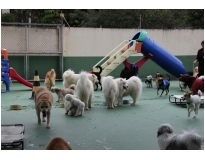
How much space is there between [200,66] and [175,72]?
419 cm

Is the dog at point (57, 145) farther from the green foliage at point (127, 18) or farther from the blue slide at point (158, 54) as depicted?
the green foliage at point (127, 18)

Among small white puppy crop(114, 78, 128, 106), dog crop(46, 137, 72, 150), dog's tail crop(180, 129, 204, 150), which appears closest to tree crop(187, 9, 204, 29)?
small white puppy crop(114, 78, 128, 106)

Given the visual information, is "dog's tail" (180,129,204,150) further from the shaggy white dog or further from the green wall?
the green wall

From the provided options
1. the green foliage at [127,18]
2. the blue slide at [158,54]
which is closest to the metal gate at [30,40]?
the blue slide at [158,54]

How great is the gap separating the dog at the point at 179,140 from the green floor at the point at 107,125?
0.76m

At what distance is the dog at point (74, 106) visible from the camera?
21.6 ft

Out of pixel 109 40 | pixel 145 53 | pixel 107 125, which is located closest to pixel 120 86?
pixel 107 125

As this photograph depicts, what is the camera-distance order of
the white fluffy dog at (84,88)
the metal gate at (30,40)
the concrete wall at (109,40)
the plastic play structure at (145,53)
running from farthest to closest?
the concrete wall at (109,40) < the metal gate at (30,40) < the plastic play structure at (145,53) < the white fluffy dog at (84,88)

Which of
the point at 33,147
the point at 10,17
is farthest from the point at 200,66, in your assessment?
the point at 10,17

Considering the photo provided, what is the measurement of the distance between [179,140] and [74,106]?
11.9ft

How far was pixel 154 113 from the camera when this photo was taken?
278 inches

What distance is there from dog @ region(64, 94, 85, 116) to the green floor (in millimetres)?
164

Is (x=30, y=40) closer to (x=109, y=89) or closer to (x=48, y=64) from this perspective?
(x=48, y=64)

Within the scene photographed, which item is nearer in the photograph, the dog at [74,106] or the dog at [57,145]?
the dog at [57,145]
